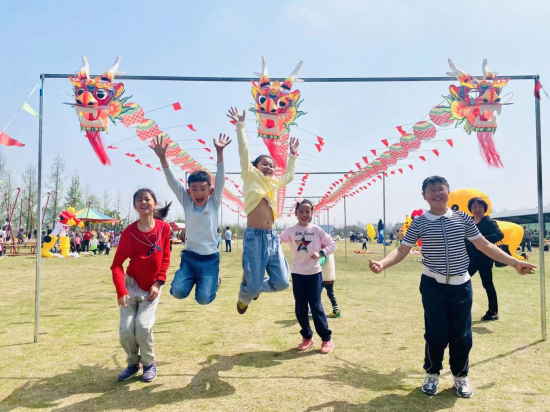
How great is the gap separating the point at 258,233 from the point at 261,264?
0.32 m

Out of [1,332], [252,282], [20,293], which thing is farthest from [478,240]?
[20,293]

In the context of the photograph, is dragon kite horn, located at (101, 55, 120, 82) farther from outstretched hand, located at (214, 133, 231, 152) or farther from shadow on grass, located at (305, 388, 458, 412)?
shadow on grass, located at (305, 388, 458, 412)

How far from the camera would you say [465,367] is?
310 cm

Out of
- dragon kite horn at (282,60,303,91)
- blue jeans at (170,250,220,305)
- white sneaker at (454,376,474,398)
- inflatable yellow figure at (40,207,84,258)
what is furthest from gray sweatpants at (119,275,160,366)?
inflatable yellow figure at (40,207,84,258)

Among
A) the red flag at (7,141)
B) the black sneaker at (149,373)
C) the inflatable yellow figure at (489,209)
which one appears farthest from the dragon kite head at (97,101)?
the inflatable yellow figure at (489,209)

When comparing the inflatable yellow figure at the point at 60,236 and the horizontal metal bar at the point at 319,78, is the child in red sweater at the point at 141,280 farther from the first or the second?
the inflatable yellow figure at the point at 60,236

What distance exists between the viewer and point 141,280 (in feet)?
11.6

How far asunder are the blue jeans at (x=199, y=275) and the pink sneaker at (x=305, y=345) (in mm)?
1121

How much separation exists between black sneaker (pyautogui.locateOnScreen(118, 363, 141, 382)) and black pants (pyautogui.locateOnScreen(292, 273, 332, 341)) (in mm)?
1683

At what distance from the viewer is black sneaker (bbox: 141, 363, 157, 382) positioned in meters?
3.36

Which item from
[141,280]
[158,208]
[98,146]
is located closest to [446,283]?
[141,280]

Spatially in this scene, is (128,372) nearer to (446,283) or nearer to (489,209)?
(446,283)

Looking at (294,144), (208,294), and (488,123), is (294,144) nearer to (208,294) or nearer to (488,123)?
(208,294)

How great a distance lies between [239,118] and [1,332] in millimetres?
4122
